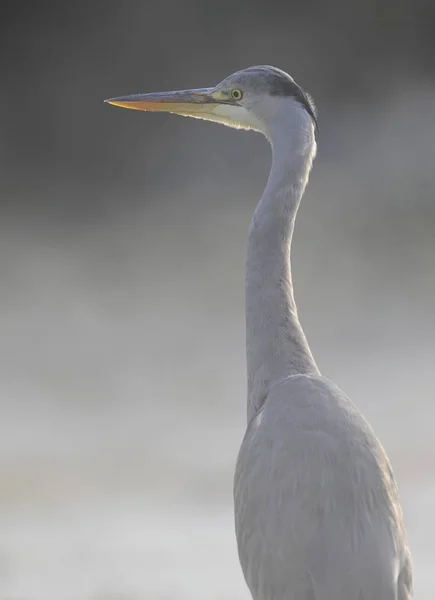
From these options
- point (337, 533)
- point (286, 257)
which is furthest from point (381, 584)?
point (286, 257)

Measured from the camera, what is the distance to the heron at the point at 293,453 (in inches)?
72.3

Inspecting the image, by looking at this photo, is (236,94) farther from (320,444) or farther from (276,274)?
(320,444)

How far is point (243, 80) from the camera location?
2.47 meters

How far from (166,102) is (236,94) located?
0.71 ft

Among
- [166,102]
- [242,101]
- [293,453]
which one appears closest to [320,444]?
[293,453]

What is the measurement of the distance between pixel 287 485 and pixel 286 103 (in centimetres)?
94

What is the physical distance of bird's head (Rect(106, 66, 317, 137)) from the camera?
2375 millimetres

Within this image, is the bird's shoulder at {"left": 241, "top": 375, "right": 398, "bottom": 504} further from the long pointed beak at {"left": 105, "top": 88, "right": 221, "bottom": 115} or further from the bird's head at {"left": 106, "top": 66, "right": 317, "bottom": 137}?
the long pointed beak at {"left": 105, "top": 88, "right": 221, "bottom": 115}

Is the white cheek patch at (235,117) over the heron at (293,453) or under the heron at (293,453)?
over

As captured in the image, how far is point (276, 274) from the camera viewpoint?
2.29 meters

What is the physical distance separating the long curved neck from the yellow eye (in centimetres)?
24

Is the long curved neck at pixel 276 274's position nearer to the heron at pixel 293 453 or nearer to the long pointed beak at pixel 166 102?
the heron at pixel 293 453

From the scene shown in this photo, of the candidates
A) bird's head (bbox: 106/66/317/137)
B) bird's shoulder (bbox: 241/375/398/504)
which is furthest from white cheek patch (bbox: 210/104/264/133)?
bird's shoulder (bbox: 241/375/398/504)

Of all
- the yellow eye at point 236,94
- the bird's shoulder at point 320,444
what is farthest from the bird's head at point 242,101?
the bird's shoulder at point 320,444
